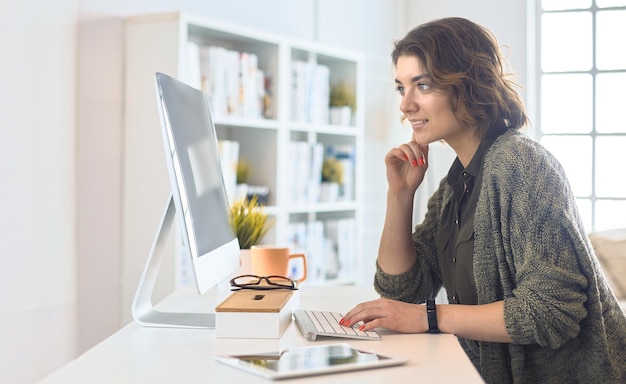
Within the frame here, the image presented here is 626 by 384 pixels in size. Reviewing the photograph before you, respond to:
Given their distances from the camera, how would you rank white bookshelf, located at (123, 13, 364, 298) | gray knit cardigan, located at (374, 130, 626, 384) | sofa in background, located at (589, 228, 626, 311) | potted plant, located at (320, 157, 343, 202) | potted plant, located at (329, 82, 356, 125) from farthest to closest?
1. potted plant, located at (329, 82, 356, 125)
2. potted plant, located at (320, 157, 343, 202)
3. sofa in background, located at (589, 228, 626, 311)
4. white bookshelf, located at (123, 13, 364, 298)
5. gray knit cardigan, located at (374, 130, 626, 384)

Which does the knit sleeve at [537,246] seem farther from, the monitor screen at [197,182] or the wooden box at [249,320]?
the monitor screen at [197,182]

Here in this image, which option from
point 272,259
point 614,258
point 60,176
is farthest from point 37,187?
point 614,258

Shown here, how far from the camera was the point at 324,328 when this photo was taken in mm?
1361

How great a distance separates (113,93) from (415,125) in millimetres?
1545

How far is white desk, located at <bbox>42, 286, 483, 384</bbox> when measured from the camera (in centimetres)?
108

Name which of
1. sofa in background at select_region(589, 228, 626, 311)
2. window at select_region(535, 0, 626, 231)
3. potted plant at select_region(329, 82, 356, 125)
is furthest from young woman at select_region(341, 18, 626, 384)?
window at select_region(535, 0, 626, 231)

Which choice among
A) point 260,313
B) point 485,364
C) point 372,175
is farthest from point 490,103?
point 372,175

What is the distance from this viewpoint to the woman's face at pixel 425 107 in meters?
1.71

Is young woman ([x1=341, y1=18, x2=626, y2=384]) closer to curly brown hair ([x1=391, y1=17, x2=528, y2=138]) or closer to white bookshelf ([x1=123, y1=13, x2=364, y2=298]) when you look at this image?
curly brown hair ([x1=391, y1=17, x2=528, y2=138])

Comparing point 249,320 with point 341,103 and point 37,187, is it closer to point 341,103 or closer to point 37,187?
Result: point 37,187

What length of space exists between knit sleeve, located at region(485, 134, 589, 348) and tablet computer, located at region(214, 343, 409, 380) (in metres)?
0.35

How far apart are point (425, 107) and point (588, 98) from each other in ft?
10.5

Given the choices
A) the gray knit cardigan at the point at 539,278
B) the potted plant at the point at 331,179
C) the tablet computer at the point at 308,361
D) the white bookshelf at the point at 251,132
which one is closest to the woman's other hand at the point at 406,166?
the gray knit cardigan at the point at 539,278

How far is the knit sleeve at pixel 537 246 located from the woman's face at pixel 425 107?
0.67 ft
